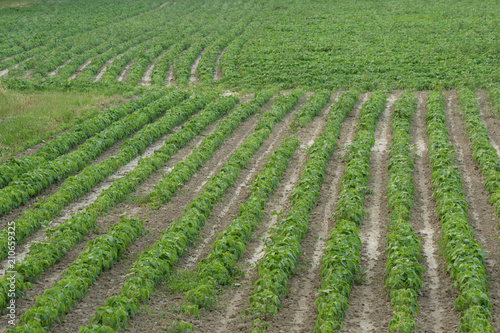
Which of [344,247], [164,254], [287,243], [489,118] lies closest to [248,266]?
[287,243]

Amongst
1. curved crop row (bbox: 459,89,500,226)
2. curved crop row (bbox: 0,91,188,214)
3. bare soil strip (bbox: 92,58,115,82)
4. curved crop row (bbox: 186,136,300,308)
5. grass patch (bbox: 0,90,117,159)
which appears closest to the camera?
curved crop row (bbox: 186,136,300,308)

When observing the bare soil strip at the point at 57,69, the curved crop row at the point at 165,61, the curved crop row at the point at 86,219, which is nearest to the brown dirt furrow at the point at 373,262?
the curved crop row at the point at 86,219

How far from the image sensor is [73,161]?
59.1ft

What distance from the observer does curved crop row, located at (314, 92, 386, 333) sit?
33.9 feet

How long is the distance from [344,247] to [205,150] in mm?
8354

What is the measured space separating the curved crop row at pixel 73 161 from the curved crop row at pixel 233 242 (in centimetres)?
577

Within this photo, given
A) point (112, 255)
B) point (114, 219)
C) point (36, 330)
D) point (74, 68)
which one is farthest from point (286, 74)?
point (36, 330)

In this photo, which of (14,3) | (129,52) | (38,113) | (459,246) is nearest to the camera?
(459,246)

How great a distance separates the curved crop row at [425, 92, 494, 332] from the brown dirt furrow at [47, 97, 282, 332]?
652 centimetres

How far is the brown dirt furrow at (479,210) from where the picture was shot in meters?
11.7

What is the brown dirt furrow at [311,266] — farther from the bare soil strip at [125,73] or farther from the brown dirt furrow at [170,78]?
the bare soil strip at [125,73]

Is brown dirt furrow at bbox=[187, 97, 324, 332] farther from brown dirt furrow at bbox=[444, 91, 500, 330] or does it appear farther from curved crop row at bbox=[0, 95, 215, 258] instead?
curved crop row at bbox=[0, 95, 215, 258]

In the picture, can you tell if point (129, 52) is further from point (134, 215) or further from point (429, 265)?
point (429, 265)

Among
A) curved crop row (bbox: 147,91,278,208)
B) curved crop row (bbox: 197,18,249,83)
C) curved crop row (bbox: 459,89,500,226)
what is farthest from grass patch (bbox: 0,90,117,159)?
curved crop row (bbox: 459,89,500,226)
